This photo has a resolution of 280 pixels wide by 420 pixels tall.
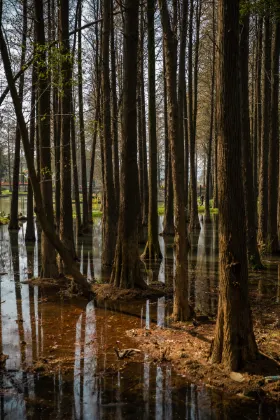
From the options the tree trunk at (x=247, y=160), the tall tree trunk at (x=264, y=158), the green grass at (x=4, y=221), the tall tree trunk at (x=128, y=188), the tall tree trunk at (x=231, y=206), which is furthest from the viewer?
the green grass at (x=4, y=221)

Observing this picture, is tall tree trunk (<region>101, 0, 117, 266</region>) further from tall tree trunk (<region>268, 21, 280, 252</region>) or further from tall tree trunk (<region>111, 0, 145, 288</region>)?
tall tree trunk (<region>268, 21, 280, 252</region>)

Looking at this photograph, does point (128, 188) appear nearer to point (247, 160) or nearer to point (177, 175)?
point (177, 175)

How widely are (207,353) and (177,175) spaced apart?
10.1 feet

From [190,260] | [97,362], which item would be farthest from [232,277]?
[190,260]

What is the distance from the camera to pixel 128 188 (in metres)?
10.1

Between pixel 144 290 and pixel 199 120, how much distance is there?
28.7m

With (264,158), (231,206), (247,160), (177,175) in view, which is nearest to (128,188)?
(177,175)

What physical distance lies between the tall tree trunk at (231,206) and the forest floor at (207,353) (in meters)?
0.20

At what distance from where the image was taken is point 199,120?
36.8 meters

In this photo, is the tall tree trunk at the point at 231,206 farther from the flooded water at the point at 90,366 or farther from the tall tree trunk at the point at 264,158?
the tall tree trunk at the point at 264,158

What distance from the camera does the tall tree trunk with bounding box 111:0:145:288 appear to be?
32.9 ft

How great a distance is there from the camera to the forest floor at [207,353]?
4988 millimetres

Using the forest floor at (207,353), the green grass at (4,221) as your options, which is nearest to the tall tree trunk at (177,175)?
the forest floor at (207,353)

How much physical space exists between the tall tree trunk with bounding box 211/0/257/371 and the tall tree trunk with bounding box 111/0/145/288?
4.80 meters
